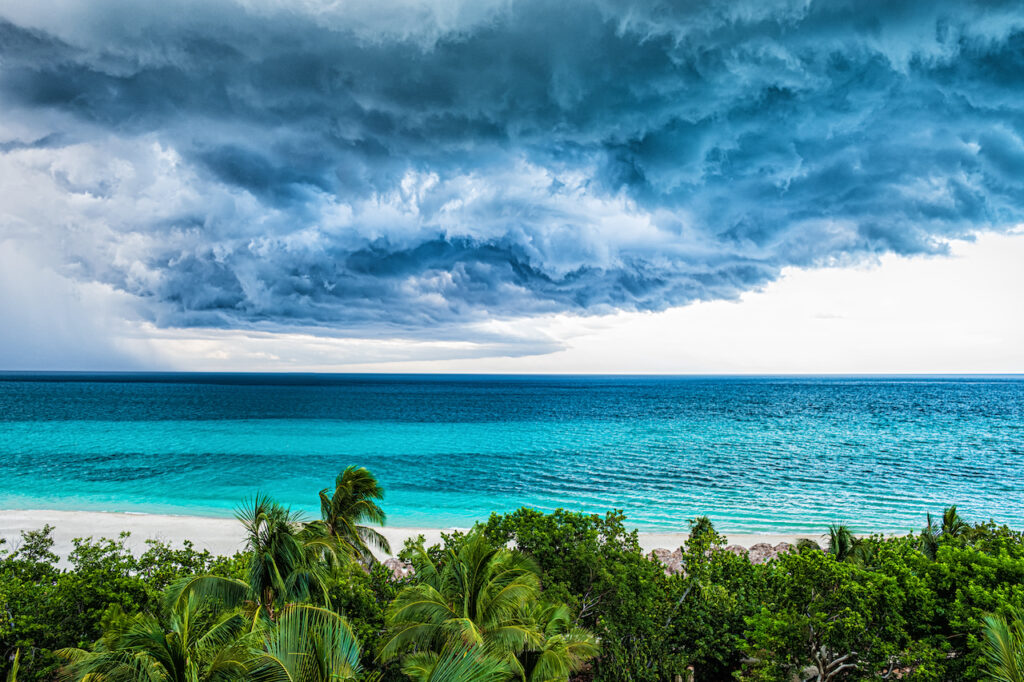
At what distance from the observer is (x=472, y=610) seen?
9984mm

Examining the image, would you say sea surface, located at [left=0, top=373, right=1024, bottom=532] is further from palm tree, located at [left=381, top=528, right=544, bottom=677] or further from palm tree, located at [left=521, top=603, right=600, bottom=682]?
palm tree, located at [left=381, top=528, right=544, bottom=677]

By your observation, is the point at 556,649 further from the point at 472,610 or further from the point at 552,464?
the point at 552,464

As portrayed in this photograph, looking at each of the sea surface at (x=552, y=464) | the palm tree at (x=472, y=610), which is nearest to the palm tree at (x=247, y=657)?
the palm tree at (x=472, y=610)

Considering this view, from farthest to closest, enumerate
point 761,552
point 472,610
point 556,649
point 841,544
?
point 761,552 → point 841,544 → point 472,610 → point 556,649

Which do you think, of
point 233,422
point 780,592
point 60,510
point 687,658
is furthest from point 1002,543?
point 233,422

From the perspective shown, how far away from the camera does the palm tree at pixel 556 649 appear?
357 inches

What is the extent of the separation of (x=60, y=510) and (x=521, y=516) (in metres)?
35.5

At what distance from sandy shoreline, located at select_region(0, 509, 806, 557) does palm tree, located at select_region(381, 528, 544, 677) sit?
1680 centimetres

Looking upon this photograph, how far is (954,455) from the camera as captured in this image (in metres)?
52.4

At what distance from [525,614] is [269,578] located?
18.6 feet

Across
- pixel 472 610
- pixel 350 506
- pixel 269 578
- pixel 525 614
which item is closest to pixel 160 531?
pixel 350 506

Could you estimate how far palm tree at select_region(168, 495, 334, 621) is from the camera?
10.9m

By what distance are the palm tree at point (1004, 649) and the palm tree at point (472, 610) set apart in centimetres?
687

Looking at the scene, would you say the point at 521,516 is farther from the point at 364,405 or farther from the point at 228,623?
the point at 364,405
